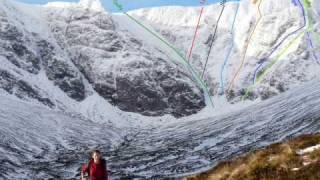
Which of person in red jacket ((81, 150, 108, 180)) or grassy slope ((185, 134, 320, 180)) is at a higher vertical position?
person in red jacket ((81, 150, 108, 180))

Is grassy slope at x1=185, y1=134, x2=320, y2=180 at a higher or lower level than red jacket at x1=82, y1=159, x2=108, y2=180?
lower

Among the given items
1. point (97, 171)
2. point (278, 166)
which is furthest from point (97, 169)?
point (278, 166)

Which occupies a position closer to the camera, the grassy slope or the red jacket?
the grassy slope

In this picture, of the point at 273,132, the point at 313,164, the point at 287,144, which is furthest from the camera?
the point at 273,132

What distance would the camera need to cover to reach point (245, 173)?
21.6 m

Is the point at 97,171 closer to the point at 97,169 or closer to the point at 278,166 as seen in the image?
the point at 97,169

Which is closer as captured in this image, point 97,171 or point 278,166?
point 278,166

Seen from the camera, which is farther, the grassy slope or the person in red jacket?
the person in red jacket

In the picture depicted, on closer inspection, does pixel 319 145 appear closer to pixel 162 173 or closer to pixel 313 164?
pixel 313 164

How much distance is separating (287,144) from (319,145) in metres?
2.13

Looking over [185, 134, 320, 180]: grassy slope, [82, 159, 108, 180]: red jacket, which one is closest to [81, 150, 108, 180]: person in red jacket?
[82, 159, 108, 180]: red jacket

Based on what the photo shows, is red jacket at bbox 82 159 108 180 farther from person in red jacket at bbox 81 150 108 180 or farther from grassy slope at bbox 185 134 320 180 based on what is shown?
grassy slope at bbox 185 134 320 180

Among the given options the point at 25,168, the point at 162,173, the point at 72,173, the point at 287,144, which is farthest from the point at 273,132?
the point at 287,144

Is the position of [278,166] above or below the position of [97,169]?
below
